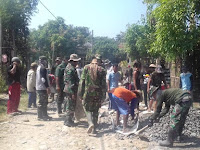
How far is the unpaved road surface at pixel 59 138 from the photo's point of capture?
4720 mm

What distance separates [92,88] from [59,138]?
1370mm

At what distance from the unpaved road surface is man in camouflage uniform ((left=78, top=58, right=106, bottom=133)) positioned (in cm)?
47

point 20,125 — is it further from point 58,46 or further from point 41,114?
point 58,46

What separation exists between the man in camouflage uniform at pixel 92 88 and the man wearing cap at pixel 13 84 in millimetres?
2891

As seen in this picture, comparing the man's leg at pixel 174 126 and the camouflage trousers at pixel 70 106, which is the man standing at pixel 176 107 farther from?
the camouflage trousers at pixel 70 106

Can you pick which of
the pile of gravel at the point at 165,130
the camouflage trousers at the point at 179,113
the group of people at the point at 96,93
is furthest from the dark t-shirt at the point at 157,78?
the camouflage trousers at the point at 179,113

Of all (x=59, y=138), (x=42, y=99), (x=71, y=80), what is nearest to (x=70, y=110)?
(x=71, y=80)

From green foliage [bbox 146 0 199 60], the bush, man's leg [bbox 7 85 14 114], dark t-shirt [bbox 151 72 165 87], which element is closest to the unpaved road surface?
man's leg [bbox 7 85 14 114]

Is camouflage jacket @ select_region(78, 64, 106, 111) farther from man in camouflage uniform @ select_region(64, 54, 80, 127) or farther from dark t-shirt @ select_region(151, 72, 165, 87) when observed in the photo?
dark t-shirt @ select_region(151, 72, 165, 87)

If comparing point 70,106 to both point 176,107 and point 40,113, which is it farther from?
point 176,107

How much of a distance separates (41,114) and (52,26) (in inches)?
997

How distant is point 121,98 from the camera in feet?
17.7

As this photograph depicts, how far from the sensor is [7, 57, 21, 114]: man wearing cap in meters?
7.33

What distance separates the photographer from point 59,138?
5.26 meters
